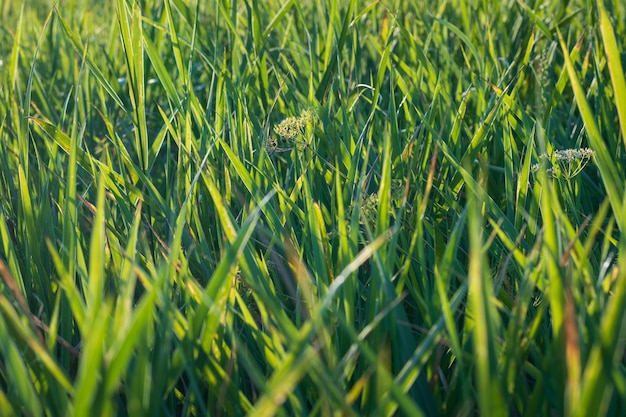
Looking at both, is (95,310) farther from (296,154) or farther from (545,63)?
(545,63)

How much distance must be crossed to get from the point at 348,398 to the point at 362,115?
3.32ft

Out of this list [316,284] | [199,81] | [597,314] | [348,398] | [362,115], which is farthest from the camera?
[199,81]

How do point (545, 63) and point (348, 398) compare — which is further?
point (545, 63)

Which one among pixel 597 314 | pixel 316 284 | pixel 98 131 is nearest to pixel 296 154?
pixel 316 284

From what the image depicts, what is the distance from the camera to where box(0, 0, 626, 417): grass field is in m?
0.67

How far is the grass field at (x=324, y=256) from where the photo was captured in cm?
67

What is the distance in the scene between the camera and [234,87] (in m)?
1.33

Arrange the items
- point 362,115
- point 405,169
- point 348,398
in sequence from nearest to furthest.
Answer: point 348,398, point 405,169, point 362,115

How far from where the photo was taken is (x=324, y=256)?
3.06 ft

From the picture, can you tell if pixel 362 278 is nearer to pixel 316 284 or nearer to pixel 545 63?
pixel 316 284

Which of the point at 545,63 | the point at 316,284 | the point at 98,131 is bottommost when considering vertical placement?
the point at 98,131

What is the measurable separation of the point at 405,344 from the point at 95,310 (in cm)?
36

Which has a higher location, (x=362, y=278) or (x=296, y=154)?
(x=296, y=154)

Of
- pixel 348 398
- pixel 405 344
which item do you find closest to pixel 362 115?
pixel 405 344
